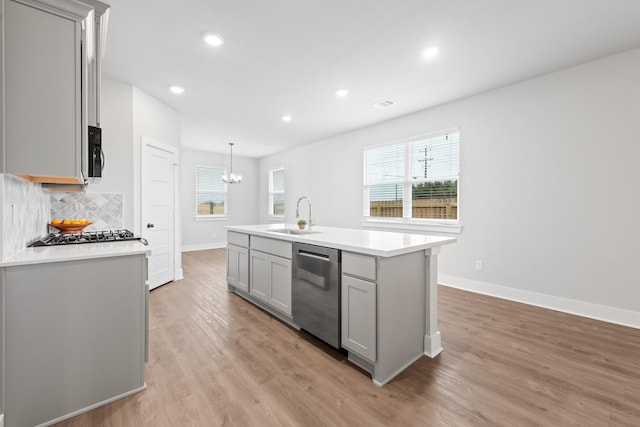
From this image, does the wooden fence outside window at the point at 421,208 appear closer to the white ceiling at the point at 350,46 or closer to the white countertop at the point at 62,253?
the white ceiling at the point at 350,46

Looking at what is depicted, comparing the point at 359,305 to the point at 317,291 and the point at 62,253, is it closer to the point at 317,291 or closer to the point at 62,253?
the point at 317,291

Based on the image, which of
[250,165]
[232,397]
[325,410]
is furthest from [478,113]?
[250,165]

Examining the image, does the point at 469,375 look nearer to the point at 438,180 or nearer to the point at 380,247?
the point at 380,247

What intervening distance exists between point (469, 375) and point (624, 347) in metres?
1.54

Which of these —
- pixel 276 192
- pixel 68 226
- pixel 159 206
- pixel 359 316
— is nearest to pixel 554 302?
pixel 359 316

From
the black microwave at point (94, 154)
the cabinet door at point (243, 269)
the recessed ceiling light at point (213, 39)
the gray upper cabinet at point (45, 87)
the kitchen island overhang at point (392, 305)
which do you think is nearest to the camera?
the gray upper cabinet at point (45, 87)

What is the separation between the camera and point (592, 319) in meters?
2.81

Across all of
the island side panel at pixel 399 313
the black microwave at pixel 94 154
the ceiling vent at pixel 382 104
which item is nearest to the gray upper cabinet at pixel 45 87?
the black microwave at pixel 94 154

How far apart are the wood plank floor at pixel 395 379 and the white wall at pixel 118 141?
178 centimetres

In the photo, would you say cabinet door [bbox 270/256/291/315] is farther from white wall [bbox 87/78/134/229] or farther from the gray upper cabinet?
white wall [bbox 87/78/134/229]

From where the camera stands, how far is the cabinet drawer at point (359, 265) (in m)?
1.77

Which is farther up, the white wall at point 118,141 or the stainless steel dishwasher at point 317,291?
the white wall at point 118,141

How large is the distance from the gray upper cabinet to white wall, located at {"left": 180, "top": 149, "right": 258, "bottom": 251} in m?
5.08

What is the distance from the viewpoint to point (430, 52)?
2688mm
